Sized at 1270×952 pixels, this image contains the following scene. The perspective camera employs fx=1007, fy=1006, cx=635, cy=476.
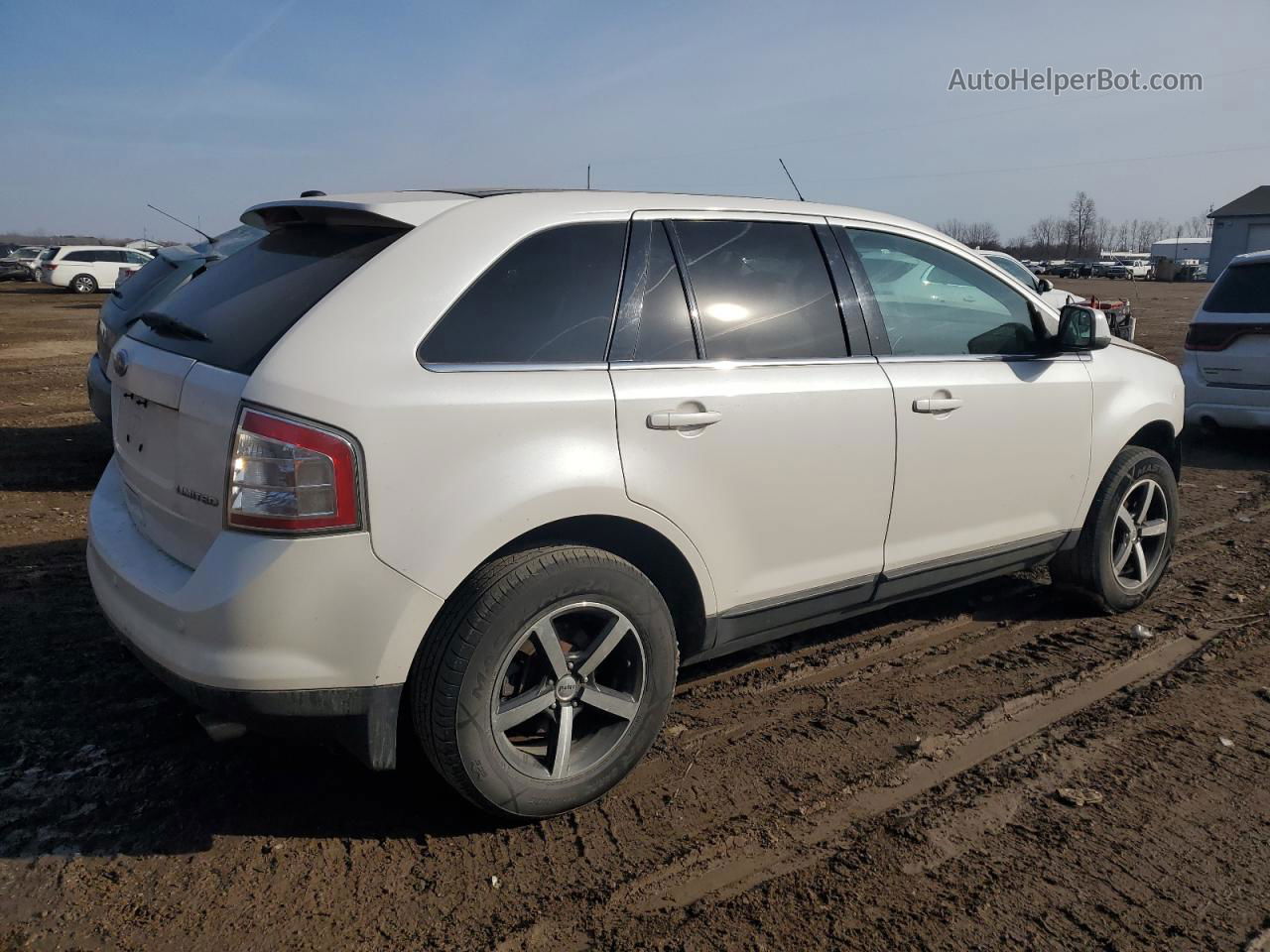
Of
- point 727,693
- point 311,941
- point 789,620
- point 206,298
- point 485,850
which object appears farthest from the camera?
point 727,693

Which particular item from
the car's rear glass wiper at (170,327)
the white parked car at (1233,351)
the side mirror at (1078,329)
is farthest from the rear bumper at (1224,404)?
the car's rear glass wiper at (170,327)

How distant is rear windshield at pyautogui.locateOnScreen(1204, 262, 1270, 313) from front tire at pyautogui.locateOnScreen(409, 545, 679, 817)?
7.56 metres

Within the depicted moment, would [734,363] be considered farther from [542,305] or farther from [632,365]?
[542,305]

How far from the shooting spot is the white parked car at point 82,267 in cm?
3428

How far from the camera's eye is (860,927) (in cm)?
260

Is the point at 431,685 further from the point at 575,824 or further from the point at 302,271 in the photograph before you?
the point at 302,271

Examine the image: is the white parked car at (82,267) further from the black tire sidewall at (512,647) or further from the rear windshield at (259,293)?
the black tire sidewall at (512,647)

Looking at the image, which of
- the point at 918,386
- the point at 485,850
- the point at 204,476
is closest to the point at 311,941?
the point at 485,850

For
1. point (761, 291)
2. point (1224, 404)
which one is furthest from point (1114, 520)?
point (1224, 404)

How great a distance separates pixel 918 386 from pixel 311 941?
273cm

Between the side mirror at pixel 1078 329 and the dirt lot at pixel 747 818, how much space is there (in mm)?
1330

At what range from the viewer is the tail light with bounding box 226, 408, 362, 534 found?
2.52m

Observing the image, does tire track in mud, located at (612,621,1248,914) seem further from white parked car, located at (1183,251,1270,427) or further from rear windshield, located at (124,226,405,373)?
white parked car, located at (1183,251,1270,427)

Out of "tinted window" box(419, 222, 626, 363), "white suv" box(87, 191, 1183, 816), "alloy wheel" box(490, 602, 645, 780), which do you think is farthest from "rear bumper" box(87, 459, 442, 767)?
"tinted window" box(419, 222, 626, 363)
